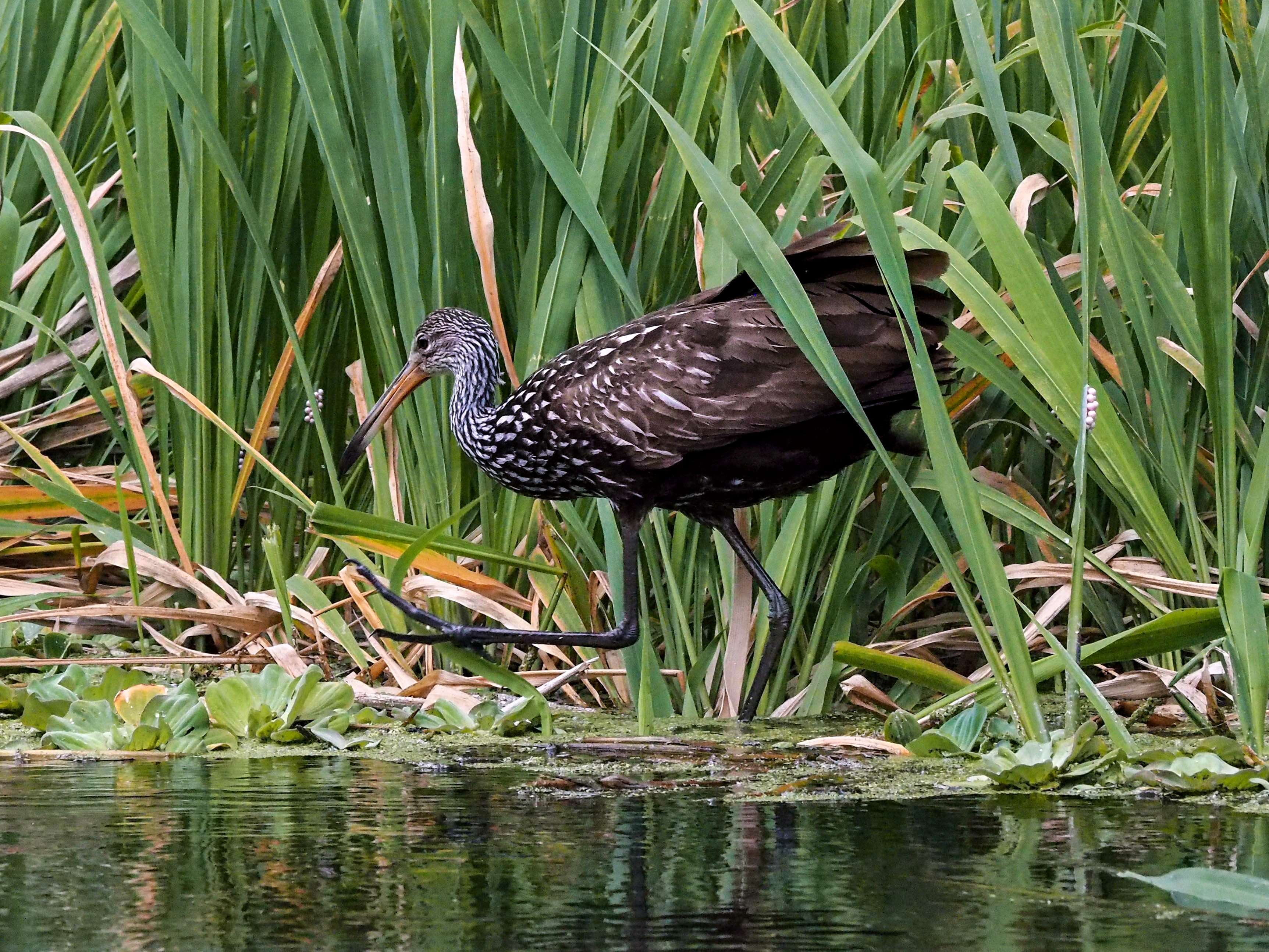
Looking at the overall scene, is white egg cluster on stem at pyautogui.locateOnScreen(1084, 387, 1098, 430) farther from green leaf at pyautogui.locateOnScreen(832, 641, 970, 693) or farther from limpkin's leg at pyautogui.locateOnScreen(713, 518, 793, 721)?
limpkin's leg at pyautogui.locateOnScreen(713, 518, 793, 721)

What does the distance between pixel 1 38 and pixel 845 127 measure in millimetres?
2946

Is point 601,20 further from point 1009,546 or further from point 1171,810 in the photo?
point 1171,810

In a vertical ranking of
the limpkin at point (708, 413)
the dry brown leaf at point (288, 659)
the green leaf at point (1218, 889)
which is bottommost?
the green leaf at point (1218, 889)

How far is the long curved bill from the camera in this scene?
3.99 meters

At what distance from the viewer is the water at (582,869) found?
1553 mm

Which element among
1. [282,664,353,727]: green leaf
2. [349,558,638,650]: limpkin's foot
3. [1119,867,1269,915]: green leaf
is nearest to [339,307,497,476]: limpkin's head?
[349,558,638,650]: limpkin's foot

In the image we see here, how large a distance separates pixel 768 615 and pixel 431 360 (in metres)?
1.06

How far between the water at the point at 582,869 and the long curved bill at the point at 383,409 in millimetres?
1533

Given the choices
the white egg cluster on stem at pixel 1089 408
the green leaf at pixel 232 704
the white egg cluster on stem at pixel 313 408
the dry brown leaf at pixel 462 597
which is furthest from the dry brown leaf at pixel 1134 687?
the white egg cluster on stem at pixel 313 408

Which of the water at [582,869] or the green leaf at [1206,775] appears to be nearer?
the water at [582,869]

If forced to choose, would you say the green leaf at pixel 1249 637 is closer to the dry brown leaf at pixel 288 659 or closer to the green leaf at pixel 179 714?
the green leaf at pixel 179 714

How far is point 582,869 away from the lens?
1881 millimetres

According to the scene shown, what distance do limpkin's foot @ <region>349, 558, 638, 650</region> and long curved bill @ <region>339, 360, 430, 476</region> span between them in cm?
42

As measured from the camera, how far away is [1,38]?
4578 mm
